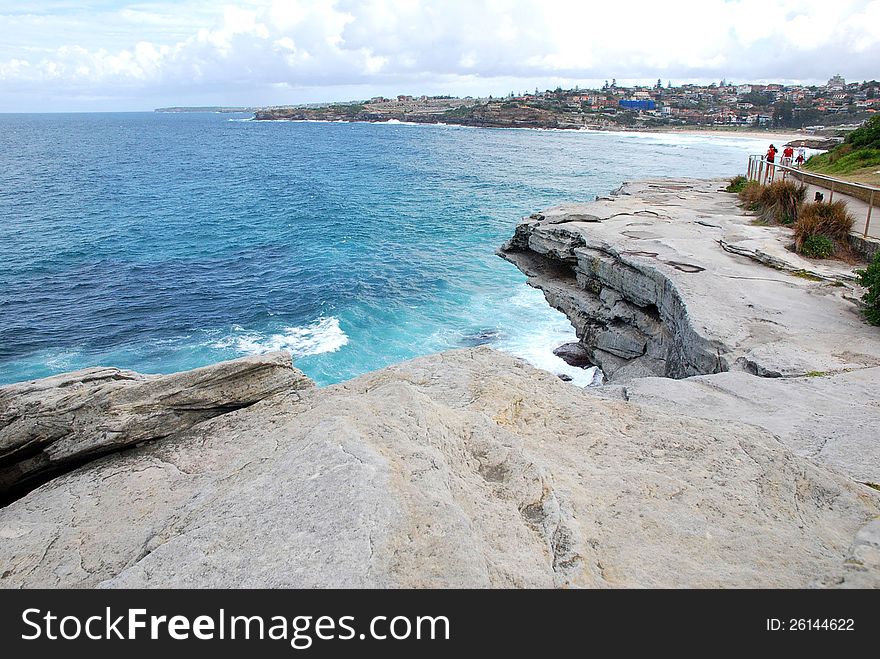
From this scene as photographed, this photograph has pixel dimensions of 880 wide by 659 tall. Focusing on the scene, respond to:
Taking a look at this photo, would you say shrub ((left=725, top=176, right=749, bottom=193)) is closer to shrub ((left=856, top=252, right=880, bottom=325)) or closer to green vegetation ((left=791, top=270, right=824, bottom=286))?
green vegetation ((left=791, top=270, right=824, bottom=286))

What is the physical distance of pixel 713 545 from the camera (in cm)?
463

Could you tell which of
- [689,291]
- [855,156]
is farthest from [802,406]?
[855,156]

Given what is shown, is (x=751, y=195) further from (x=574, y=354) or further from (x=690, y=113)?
(x=690, y=113)

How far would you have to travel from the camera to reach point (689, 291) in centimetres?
1401

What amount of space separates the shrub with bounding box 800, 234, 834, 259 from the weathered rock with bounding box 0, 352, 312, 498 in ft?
53.7

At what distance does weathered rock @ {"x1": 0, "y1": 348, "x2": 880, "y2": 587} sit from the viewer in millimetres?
4070

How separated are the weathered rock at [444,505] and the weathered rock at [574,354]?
1134 cm

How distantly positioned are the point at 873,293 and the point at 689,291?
11.6ft

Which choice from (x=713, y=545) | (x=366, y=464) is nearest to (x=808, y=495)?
(x=713, y=545)

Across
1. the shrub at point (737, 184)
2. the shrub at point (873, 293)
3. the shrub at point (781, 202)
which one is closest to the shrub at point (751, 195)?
the shrub at point (781, 202)

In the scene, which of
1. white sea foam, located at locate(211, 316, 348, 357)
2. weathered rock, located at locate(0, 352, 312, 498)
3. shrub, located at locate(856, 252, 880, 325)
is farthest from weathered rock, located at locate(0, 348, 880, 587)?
white sea foam, located at locate(211, 316, 348, 357)

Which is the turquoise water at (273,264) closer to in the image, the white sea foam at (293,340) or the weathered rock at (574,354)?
the white sea foam at (293,340)

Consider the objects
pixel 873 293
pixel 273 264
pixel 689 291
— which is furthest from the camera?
pixel 273 264
